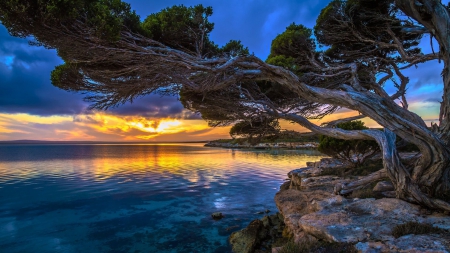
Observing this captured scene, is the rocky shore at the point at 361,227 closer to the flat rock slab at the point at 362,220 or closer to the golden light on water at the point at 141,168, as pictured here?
the flat rock slab at the point at 362,220

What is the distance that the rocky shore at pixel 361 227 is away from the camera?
13.8ft

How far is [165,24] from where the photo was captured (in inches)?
317

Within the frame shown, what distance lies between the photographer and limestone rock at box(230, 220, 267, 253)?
23.7 ft

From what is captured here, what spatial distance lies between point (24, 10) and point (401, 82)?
11.3 meters

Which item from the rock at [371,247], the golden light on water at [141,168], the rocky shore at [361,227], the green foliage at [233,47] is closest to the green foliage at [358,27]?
the green foliage at [233,47]

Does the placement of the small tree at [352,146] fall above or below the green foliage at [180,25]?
below

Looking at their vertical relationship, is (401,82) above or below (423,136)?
above

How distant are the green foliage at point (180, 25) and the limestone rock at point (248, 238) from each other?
5.79 meters

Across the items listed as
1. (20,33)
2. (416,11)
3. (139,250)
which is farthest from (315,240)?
(20,33)

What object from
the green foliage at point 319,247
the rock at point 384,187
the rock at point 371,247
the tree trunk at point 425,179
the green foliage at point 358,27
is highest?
the green foliage at point 358,27

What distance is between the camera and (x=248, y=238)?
7.57 m

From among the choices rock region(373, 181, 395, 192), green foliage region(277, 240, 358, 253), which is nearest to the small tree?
rock region(373, 181, 395, 192)

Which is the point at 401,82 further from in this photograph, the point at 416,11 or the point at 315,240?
the point at 315,240

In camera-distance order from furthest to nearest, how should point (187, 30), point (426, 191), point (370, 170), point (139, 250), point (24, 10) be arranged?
point (370, 170), point (187, 30), point (139, 250), point (426, 191), point (24, 10)
